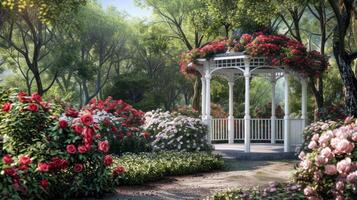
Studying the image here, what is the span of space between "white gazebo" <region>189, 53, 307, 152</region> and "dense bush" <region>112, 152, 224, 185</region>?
335 cm

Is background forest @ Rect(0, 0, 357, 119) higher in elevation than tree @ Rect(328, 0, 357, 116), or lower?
higher

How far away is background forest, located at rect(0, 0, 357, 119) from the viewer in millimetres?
19109

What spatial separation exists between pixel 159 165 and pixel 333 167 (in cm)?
629

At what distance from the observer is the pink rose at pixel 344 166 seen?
5529 millimetres

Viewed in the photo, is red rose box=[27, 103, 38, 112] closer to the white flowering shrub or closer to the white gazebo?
the white flowering shrub

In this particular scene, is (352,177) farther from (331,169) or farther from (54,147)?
(54,147)

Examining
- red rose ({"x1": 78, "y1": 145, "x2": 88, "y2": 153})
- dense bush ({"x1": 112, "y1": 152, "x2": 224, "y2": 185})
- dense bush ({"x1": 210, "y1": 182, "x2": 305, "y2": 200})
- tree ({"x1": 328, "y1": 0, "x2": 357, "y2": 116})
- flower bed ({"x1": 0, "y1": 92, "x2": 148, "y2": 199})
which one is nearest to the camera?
dense bush ({"x1": 210, "y1": 182, "x2": 305, "y2": 200})

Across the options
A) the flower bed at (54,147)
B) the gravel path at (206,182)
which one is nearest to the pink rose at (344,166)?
the gravel path at (206,182)

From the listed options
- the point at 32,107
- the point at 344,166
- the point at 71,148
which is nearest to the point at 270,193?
the point at 344,166

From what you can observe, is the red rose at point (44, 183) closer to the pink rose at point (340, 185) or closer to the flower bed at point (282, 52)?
the pink rose at point (340, 185)

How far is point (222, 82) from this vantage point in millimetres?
32531

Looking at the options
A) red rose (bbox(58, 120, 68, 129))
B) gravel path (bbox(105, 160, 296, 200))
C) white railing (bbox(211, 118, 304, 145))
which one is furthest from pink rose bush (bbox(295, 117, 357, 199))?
white railing (bbox(211, 118, 304, 145))

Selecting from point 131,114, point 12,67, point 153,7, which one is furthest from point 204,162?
point 12,67

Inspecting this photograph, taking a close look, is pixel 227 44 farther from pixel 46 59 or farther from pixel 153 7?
pixel 46 59
